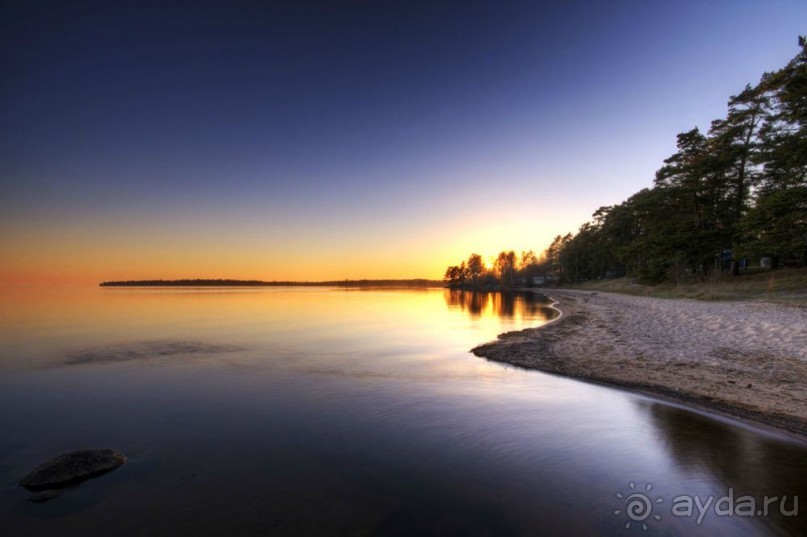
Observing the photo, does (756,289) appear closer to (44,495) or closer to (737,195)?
(737,195)

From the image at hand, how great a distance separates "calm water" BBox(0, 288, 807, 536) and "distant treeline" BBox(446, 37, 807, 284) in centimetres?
2842

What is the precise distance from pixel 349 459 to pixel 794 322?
2146 centimetres

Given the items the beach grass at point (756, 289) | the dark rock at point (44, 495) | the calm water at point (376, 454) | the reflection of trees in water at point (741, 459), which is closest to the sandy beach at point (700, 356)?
the reflection of trees in water at point (741, 459)

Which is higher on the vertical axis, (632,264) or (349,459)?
(632,264)

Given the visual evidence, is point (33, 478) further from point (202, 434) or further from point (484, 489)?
point (484, 489)

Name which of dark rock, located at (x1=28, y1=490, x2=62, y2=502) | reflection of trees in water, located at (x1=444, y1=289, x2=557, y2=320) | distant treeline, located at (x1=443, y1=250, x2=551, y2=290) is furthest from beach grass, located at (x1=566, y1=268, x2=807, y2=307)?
distant treeline, located at (x1=443, y1=250, x2=551, y2=290)

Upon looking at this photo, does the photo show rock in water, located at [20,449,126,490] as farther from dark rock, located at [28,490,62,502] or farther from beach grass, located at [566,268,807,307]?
beach grass, located at [566,268,807,307]

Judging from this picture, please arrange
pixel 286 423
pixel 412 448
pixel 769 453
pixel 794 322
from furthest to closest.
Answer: pixel 794 322 → pixel 286 423 → pixel 412 448 → pixel 769 453

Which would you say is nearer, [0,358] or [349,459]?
[349,459]

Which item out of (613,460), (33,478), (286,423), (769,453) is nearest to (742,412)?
(769,453)

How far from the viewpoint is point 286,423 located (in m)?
10.4

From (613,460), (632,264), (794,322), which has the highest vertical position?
(632,264)

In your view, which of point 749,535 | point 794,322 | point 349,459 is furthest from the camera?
point 794,322

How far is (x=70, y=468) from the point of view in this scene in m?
7.30
